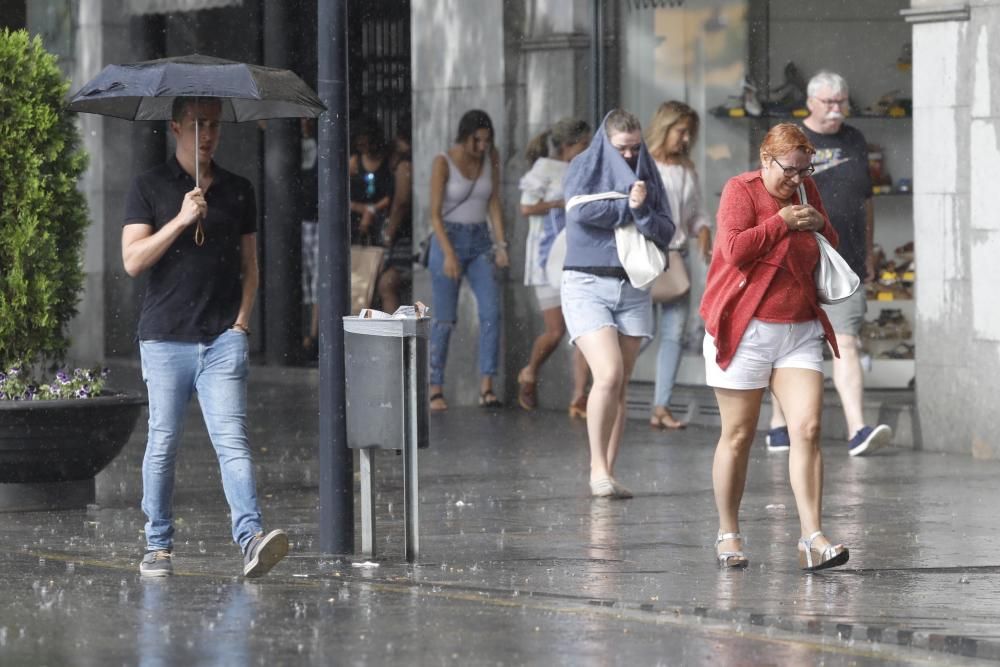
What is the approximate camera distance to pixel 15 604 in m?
7.69

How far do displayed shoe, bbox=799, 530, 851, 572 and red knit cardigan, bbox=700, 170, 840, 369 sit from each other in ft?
2.44

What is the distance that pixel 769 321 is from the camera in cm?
848

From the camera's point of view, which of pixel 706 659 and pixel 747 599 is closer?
pixel 706 659

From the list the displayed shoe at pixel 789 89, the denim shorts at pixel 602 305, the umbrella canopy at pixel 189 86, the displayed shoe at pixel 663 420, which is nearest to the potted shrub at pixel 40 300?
the umbrella canopy at pixel 189 86

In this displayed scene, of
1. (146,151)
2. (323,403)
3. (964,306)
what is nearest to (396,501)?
(323,403)

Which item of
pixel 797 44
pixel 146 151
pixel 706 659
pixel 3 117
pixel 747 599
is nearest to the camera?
pixel 706 659

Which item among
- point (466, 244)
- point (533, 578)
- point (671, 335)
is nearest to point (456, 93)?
point (466, 244)

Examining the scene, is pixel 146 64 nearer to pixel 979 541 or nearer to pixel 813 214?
pixel 813 214

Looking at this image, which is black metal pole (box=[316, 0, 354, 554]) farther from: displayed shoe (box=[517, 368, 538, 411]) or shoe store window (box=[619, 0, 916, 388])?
displayed shoe (box=[517, 368, 538, 411])

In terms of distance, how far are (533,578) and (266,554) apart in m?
0.99

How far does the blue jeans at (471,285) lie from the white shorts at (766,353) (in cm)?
691

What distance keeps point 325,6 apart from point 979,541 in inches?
134

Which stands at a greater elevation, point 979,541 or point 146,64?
point 146,64

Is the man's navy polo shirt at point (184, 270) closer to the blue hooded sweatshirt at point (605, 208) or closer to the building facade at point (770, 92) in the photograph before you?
the blue hooded sweatshirt at point (605, 208)
